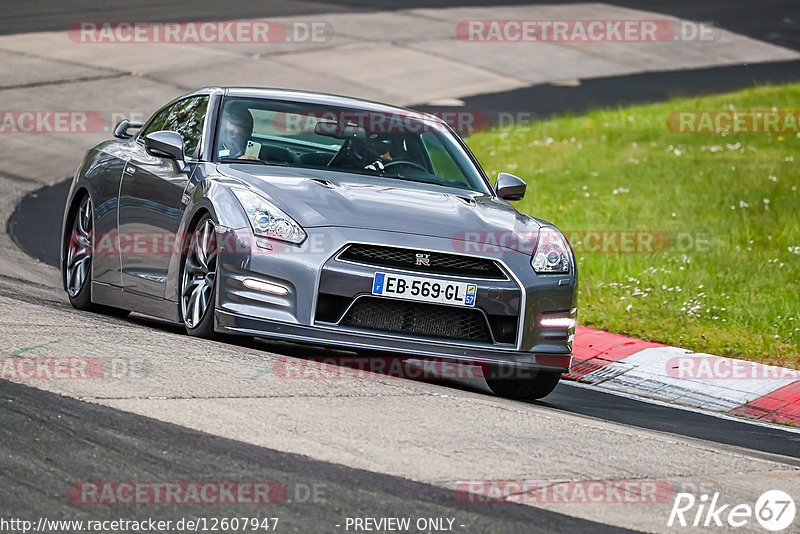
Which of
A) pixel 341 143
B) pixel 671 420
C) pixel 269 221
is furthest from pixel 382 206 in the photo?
pixel 671 420

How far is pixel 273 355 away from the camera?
6.51m

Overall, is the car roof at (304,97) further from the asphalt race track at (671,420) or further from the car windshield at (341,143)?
the asphalt race track at (671,420)

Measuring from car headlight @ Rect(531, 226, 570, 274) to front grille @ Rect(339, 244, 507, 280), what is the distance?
402 millimetres

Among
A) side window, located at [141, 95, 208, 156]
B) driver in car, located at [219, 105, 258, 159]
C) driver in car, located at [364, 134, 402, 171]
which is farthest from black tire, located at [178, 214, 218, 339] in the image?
driver in car, located at [364, 134, 402, 171]

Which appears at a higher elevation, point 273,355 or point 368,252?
point 368,252

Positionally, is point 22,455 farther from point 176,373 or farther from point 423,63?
point 423,63

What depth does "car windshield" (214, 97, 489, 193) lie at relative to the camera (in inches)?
299

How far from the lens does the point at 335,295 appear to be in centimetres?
636

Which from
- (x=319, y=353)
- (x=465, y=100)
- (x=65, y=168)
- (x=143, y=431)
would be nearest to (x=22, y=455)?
(x=143, y=431)

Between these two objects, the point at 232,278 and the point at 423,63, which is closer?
the point at 232,278

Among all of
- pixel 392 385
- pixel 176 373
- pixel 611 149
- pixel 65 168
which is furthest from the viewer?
pixel 611 149

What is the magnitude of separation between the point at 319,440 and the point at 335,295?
5.07 ft

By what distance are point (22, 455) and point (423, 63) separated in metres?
20.4

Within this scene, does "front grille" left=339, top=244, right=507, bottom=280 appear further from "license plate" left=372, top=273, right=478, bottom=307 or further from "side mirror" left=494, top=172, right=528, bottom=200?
"side mirror" left=494, top=172, right=528, bottom=200
